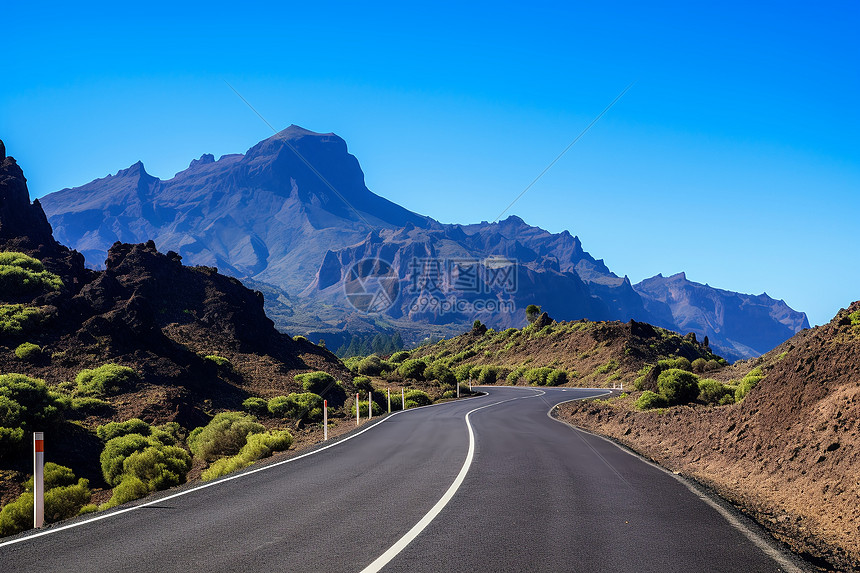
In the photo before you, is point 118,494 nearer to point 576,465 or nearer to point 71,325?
point 576,465

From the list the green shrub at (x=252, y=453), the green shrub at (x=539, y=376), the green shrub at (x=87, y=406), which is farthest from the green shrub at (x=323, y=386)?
the green shrub at (x=539, y=376)

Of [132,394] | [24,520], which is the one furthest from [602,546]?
[132,394]

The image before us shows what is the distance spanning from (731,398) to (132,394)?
1009 inches

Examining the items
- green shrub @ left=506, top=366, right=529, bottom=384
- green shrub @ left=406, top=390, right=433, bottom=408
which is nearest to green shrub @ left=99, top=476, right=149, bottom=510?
green shrub @ left=406, top=390, right=433, bottom=408

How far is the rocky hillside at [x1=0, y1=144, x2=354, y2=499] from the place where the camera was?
20438mm

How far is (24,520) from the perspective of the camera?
1053 centimetres

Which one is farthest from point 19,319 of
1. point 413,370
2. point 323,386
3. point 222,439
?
point 413,370

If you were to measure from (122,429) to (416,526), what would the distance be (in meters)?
18.6

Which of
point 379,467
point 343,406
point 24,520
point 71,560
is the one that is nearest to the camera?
point 71,560

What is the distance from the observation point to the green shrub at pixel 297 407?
98.4ft

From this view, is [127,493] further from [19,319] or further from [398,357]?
[398,357]

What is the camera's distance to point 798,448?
10.2 metres

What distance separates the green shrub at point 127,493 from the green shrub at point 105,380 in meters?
15.4

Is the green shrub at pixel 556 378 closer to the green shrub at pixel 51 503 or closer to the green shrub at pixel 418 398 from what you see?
the green shrub at pixel 418 398
